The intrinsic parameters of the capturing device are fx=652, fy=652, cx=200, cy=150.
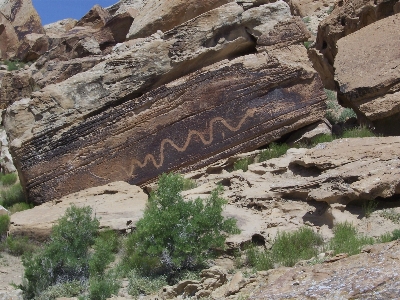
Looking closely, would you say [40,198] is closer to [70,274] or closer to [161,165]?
[161,165]

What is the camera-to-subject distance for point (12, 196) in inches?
424

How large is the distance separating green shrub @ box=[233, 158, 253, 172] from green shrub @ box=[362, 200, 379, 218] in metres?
2.18

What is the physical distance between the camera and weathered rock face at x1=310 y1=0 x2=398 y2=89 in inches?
448

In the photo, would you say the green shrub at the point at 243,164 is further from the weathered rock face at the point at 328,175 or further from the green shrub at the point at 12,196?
the green shrub at the point at 12,196

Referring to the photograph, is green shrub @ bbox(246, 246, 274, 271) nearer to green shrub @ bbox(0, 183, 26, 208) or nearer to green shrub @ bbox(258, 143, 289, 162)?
green shrub @ bbox(258, 143, 289, 162)

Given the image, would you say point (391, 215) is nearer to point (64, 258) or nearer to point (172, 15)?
point (64, 258)

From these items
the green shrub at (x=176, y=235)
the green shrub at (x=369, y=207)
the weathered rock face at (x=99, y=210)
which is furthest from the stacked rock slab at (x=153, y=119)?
the green shrub at (x=176, y=235)

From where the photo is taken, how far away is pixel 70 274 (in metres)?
6.98

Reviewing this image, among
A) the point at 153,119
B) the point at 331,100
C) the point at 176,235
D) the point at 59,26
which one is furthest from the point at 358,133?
the point at 59,26

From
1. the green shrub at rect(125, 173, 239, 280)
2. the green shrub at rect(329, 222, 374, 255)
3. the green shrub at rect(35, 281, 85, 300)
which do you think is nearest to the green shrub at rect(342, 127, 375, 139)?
the green shrub at rect(329, 222, 374, 255)

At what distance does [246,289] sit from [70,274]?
8.17ft

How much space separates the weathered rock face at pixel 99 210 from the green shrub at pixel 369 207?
266 cm

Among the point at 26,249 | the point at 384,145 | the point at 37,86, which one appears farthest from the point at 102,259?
the point at 37,86

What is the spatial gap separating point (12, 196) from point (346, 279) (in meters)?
7.39
